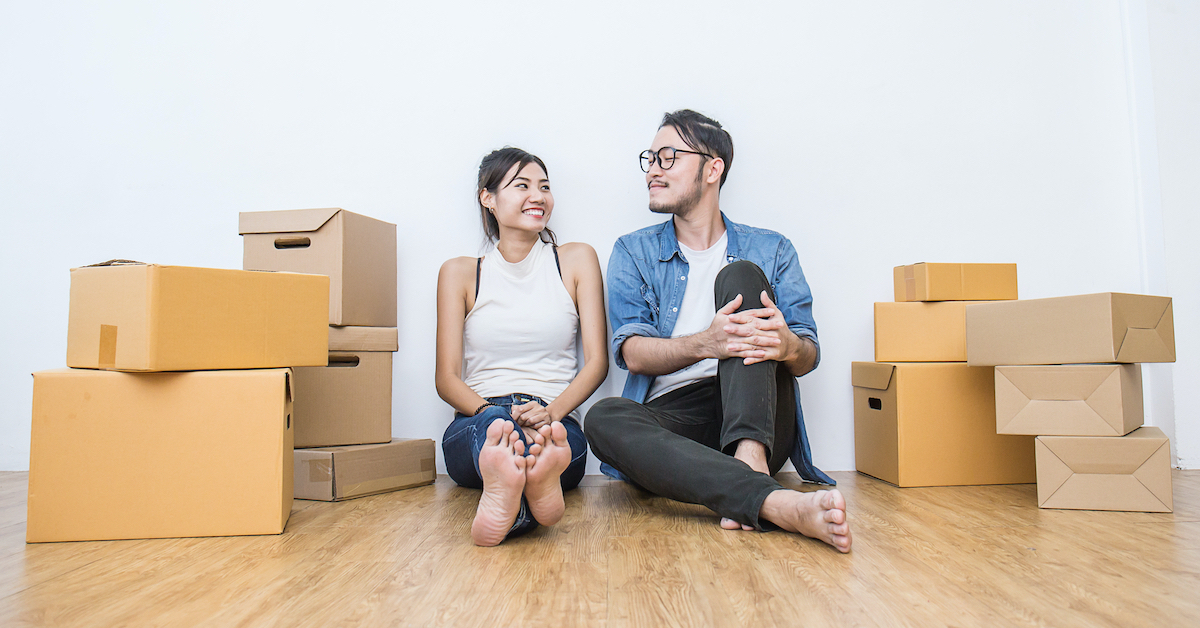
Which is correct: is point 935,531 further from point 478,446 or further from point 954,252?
point 954,252

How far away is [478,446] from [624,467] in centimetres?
33

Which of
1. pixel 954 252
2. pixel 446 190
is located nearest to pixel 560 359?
pixel 446 190

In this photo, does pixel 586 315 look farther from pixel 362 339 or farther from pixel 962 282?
pixel 962 282

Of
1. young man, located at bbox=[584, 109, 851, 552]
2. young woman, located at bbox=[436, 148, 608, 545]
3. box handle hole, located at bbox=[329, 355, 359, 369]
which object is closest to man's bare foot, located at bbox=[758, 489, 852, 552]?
young man, located at bbox=[584, 109, 851, 552]

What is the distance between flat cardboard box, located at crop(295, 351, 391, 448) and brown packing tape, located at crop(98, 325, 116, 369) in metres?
0.44

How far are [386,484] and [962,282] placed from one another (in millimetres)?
A: 1625

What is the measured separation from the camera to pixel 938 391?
177 cm

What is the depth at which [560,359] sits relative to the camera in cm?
193

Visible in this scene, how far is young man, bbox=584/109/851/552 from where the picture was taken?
4.21ft

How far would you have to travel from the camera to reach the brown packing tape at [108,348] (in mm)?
1313

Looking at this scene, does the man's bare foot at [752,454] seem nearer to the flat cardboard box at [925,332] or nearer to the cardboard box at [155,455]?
the flat cardboard box at [925,332]

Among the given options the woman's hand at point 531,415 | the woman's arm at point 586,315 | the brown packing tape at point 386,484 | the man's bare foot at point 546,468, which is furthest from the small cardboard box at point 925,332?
the brown packing tape at point 386,484

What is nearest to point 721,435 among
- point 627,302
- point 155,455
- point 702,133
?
point 627,302

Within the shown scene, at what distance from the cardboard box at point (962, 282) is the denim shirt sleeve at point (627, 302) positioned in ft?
2.34
